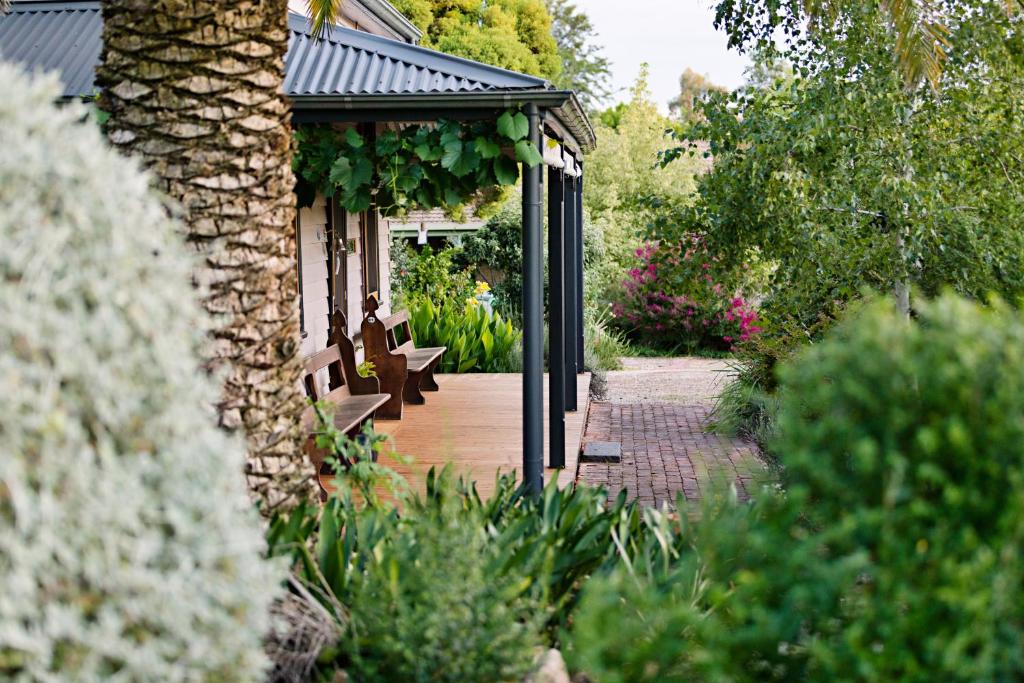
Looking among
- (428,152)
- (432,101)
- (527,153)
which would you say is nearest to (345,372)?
(428,152)

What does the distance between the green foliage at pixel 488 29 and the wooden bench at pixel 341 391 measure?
20138mm

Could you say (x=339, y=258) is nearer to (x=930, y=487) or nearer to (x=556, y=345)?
(x=556, y=345)

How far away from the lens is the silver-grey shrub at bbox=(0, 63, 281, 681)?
2.33 metres

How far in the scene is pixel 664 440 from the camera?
10.2 meters

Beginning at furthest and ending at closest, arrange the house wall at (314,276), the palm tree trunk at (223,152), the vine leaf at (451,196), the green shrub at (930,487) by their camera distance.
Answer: the house wall at (314,276) → the vine leaf at (451,196) → the palm tree trunk at (223,152) → the green shrub at (930,487)

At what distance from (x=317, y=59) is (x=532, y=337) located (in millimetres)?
2653

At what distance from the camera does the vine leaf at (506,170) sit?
6375mm

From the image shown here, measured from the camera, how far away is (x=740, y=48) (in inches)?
326

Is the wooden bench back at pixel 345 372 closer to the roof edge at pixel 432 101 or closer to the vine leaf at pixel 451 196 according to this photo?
the vine leaf at pixel 451 196

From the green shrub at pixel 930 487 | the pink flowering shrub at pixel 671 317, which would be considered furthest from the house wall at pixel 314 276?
the pink flowering shrub at pixel 671 317

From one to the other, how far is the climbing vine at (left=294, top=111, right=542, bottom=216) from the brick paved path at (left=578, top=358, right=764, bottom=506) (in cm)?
207

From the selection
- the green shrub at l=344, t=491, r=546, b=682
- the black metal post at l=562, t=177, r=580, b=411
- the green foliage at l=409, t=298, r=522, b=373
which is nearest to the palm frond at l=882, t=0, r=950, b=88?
→ the black metal post at l=562, t=177, r=580, b=411

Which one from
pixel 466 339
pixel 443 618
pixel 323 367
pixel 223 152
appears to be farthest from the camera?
pixel 466 339

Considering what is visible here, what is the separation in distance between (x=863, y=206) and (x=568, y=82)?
3597cm
